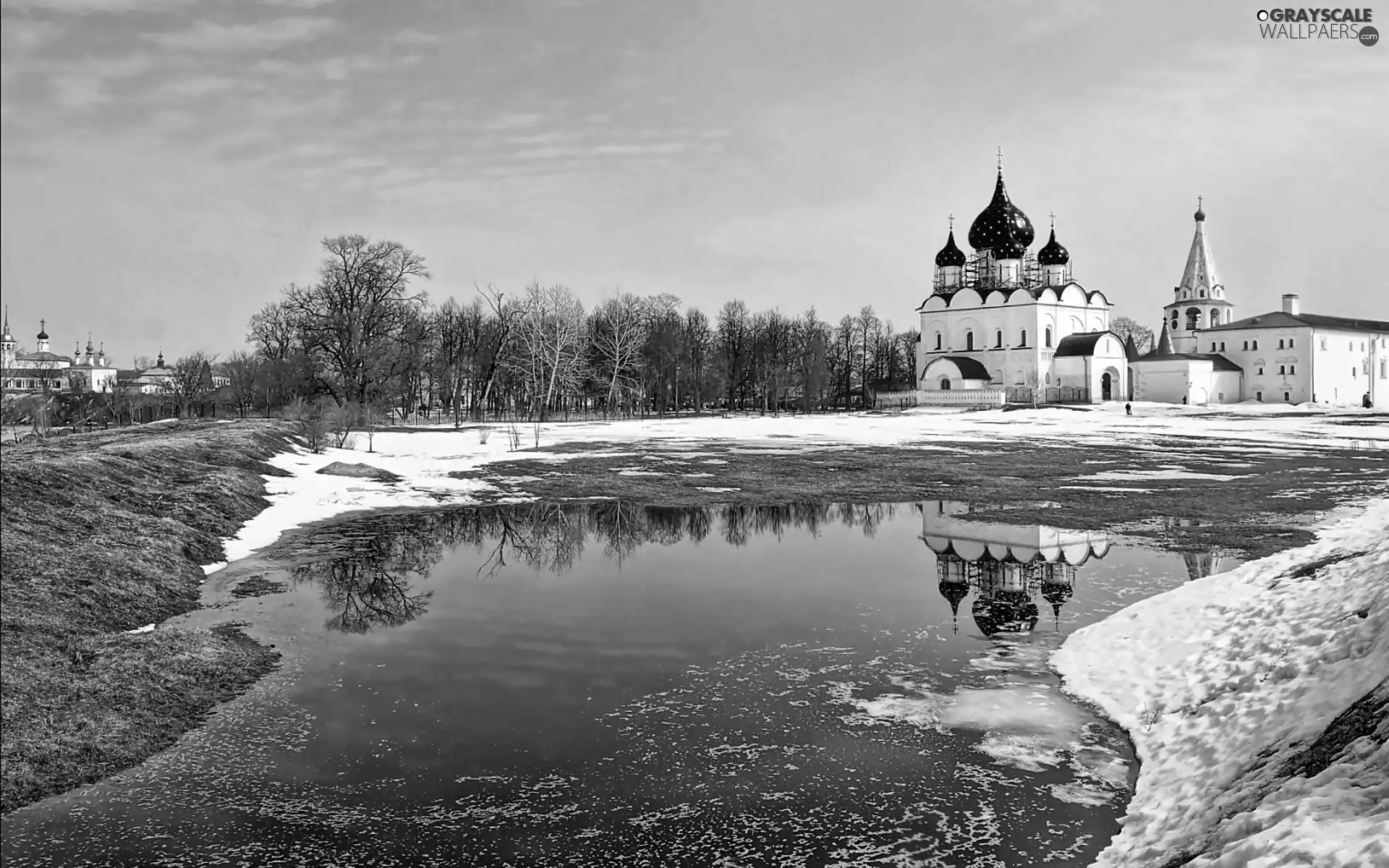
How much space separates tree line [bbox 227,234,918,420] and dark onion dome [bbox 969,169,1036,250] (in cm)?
1785

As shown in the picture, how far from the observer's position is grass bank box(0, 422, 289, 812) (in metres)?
7.12

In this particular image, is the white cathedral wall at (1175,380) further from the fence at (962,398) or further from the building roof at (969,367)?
the building roof at (969,367)

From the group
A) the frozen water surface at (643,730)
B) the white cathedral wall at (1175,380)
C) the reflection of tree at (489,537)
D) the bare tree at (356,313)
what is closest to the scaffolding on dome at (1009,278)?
the white cathedral wall at (1175,380)

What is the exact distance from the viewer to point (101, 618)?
1018 centimetres

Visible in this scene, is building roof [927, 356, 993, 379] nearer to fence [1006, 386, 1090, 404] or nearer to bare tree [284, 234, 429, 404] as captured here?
fence [1006, 386, 1090, 404]

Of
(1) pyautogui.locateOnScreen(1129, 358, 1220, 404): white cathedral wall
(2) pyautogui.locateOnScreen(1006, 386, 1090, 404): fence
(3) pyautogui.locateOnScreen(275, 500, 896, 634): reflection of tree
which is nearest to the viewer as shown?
(3) pyautogui.locateOnScreen(275, 500, 896, 634): reflection of tree

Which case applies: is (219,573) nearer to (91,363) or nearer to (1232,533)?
(1232,533)

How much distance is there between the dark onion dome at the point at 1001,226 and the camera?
87.4 m

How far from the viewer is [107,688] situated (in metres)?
8.17

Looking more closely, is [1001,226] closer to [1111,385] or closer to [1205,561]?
[1111,385]

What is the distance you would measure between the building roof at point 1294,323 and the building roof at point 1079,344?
47.8 ft

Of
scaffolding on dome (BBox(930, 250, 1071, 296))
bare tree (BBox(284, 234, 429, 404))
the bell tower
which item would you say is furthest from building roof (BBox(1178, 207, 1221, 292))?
bare tree (BBox(284, 234, 429, 404))

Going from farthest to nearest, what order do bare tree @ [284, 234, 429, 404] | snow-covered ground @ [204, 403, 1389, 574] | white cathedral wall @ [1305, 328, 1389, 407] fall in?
white cathedral wall @ [1305, 328, 1389, 407] → bare tree @ [284, 234, 429, 404] → snow-covered ground @ [204, 403, 1389, 574]

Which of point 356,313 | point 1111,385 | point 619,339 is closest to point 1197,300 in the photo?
point 1111,385
